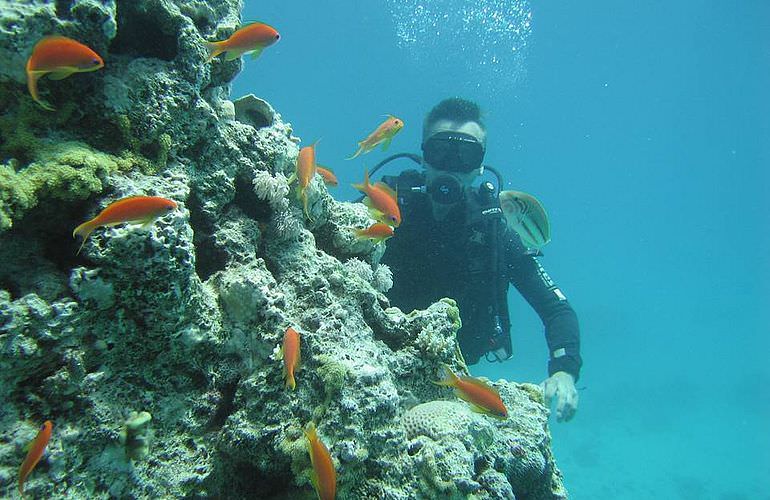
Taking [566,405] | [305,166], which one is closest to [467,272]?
[566,405]

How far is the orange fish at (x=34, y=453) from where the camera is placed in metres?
1.43

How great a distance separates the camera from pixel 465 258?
589cm

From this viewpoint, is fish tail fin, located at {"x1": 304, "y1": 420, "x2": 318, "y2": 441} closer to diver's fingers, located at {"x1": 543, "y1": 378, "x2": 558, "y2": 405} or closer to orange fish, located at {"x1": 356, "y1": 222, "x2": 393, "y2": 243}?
orange fish, located at {"x1": 356, "y1": 222, "x2": 393, "y2": 243}

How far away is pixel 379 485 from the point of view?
6.77ft

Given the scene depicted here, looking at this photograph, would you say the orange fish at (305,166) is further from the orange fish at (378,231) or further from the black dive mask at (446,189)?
the black dive mask at (446,189)

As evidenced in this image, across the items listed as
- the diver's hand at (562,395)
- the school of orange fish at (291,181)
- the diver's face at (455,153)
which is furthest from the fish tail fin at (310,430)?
the diver's face at (455,153)

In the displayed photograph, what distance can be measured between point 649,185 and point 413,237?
116795 millimetres

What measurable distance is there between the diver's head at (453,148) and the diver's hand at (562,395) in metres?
2.85

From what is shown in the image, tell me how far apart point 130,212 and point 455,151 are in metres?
5.31

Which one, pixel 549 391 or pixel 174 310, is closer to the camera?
pixel 174 310

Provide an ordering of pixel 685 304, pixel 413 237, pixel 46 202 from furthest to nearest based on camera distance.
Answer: pixel 685 304 < pixel 413 237 < pixel 46 202

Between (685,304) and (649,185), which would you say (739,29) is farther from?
(649,185)

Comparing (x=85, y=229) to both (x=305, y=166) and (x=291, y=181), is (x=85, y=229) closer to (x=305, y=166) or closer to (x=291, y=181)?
(x=305, y=166)

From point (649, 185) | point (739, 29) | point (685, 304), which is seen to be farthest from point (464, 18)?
point (649, 185)
